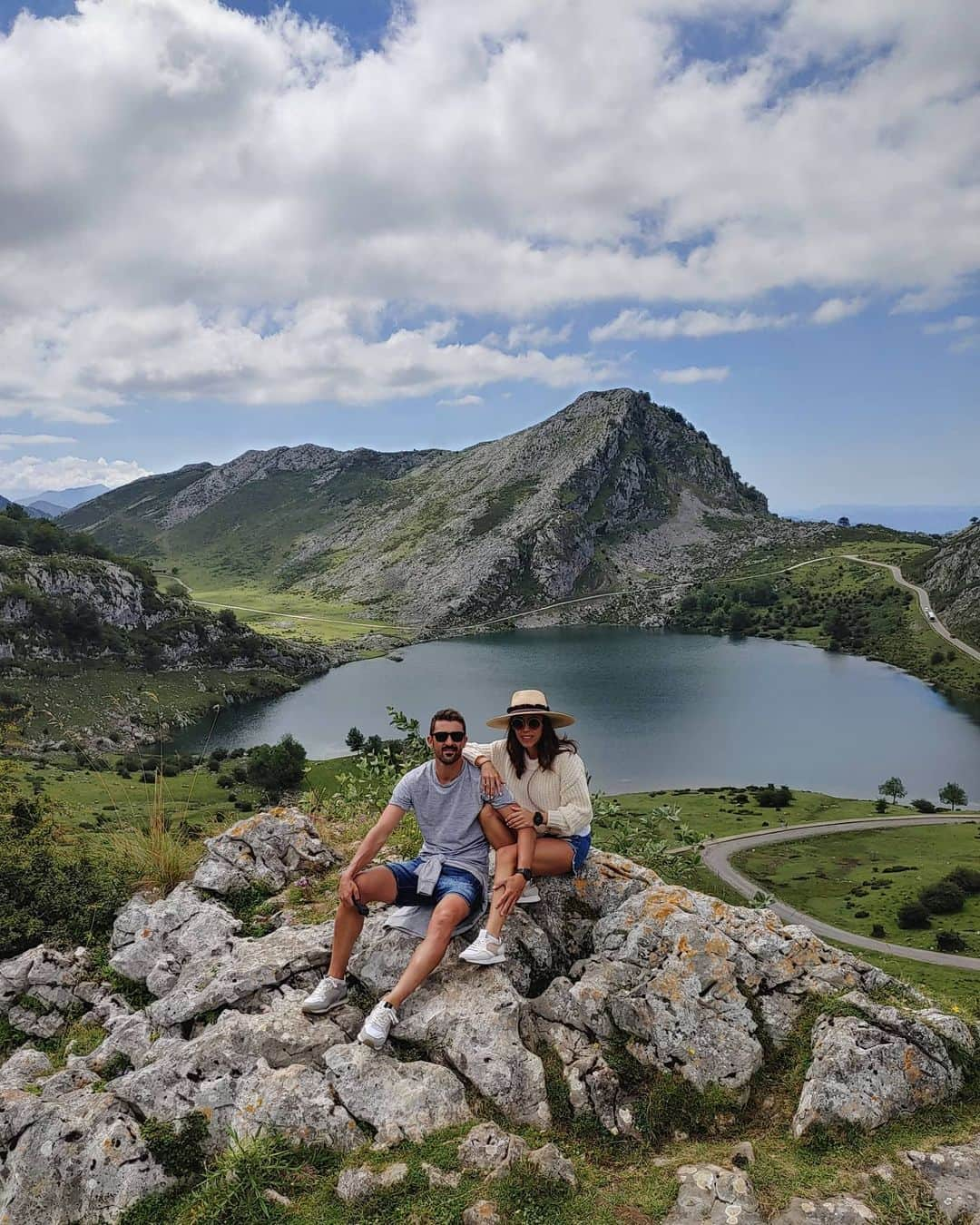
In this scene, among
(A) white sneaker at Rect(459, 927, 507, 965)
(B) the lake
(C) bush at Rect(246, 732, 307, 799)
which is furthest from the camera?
(B) the lake

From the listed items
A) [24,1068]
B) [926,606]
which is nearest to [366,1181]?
[24,1068]

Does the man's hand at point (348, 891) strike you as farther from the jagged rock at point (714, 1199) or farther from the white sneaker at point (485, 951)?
the jagged rock at point (714, 1199)

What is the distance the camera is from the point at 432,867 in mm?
7652

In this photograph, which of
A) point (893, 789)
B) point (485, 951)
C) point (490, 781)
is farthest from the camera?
point (893, 789)

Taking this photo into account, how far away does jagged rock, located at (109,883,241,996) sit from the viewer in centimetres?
854

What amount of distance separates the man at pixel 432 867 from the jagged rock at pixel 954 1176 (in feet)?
13.3

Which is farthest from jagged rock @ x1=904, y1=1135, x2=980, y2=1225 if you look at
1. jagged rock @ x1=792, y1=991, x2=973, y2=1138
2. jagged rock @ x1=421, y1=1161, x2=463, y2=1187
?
jagged rock @ x1=421, y1=1161, x2=463, y2=1187

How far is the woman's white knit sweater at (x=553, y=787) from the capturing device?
8.20 m

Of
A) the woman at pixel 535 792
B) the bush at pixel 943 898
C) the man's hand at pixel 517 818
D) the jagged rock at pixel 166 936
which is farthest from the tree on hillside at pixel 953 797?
the jagged rock at pixel 166 936

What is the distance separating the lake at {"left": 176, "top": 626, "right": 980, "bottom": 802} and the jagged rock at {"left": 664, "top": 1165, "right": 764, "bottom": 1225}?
231 ft

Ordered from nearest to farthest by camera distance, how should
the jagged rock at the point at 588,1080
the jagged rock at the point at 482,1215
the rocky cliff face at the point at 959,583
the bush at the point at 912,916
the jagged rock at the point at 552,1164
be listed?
the jagged rock at the point at 482,1215 < the jagged rock at the point at 552,1164 < the jagged rock at the point at 588,1080 < the bush at the point at 912,916 < the rocky cliff face at the point at 959,583

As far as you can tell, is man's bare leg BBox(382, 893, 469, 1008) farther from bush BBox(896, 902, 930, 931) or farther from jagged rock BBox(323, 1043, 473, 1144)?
bush BBox(896, 902, 930, 931)

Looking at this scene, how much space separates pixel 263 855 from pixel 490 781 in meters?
4.80

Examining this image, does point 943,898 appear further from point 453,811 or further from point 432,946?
point 432,946
